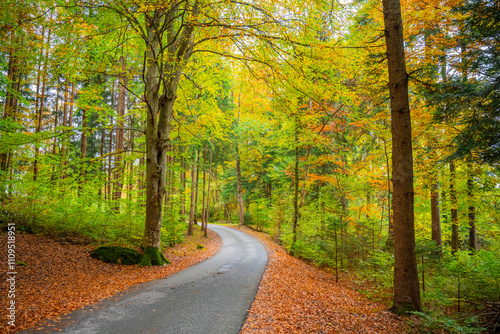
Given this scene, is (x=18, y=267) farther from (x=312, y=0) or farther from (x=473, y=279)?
(x=473, y=279)

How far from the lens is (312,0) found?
671cm

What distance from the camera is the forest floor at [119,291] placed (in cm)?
442

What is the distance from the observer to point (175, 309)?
4.88 metres

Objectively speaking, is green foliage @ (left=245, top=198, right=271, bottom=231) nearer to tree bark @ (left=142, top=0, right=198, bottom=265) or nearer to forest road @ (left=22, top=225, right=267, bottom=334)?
tree bark @ (left=142, top=0, right=198, bottom=265)

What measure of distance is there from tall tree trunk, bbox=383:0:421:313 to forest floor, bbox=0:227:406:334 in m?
0.68

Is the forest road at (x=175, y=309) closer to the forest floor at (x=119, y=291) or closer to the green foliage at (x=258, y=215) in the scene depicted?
the forest floor at (x=119, y=291)

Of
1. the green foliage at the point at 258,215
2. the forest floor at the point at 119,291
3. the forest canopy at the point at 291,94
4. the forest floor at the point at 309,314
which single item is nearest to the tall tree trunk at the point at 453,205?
the forest canopy at the point at 291,94

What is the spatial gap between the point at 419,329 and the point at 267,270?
A: 17.2 feet

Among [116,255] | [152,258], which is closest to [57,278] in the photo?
[116,255]

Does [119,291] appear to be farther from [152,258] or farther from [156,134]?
[156,134]

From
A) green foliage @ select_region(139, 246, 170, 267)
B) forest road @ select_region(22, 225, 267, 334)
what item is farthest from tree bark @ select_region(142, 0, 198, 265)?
forest road @ select_region(22, 225, 267, 334)

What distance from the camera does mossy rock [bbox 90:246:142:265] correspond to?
8.40m

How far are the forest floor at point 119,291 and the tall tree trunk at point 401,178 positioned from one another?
680 millimetres

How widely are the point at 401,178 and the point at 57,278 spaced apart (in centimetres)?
911
